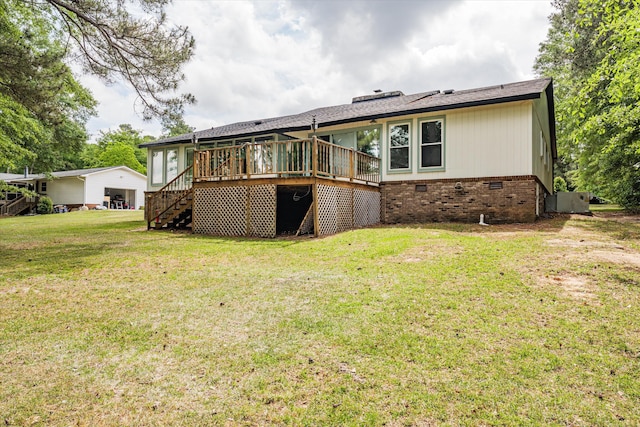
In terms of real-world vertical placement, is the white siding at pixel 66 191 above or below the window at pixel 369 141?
below

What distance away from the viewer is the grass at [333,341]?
8.19 ft

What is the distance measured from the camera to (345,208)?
1130cm

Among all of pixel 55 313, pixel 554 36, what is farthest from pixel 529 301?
pixel 554 36

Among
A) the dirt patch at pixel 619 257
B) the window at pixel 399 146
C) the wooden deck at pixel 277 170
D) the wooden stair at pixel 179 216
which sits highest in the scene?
Result: the window at pixel 399 146

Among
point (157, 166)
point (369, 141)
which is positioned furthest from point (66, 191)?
point (369, 141)

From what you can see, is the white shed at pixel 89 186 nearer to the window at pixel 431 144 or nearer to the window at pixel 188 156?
the window at pixel 188 156

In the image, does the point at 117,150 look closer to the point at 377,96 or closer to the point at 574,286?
the point at 377,96

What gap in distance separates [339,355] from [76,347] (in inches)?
94.8

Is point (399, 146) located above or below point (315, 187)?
above

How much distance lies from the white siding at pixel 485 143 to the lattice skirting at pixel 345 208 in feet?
5.85

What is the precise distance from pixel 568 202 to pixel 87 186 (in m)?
33.0

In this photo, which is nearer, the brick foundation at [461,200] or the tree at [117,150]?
the brick foundation at [461,200]

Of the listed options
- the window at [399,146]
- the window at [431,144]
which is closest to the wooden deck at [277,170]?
the window at [399,146]

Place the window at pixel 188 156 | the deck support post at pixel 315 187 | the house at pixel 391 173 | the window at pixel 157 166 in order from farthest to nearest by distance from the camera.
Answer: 1. the window at pixel 157 166
2. the window at pixel 188 156
3. the house at pixel 391 173
4. the deck support post at pixel 315 187
